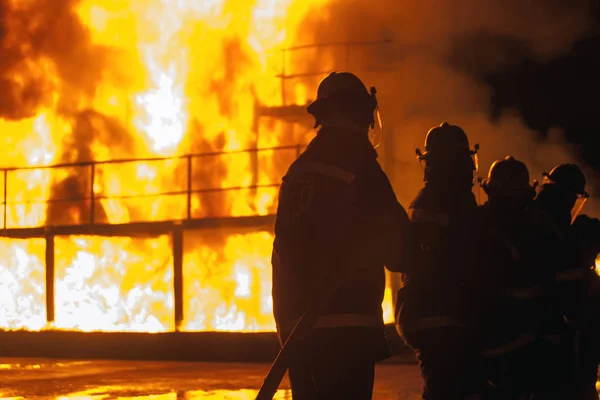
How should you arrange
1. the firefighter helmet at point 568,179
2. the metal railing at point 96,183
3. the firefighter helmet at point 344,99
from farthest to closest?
the metal railing at point 96,183 → the firefighter helmet at point 568,179 → the firefighter helmet at point 344,99

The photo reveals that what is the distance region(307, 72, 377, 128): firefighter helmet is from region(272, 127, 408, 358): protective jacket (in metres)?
0.18

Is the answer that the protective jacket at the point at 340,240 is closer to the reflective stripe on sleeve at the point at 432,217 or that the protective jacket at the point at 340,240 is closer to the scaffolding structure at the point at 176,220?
the reflective stripe on sleeve at the point at 432,217

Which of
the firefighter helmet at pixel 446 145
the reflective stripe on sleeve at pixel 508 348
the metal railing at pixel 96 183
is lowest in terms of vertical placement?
the reflective stripe on sleeve at pixel 508 348

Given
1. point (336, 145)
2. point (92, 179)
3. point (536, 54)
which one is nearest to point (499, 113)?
point (536, 54)

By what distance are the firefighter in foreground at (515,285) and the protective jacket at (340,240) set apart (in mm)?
1460

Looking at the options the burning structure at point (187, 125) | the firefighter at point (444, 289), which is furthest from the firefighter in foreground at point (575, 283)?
the burning structure at point (187, 125)

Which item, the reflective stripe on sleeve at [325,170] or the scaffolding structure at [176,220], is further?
the scaffolding structure at [176,220]

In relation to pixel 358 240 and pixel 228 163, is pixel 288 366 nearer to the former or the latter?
pixel 358 240

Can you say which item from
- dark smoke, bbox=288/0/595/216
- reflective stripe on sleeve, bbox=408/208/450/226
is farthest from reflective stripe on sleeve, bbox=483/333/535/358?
dark smoke, bbox=288/0/595/216

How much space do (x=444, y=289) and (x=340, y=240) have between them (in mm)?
1062

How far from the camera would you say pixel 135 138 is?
2361cm

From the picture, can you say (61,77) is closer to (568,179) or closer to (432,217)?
(568,179)

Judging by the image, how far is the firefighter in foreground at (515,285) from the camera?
256 inches

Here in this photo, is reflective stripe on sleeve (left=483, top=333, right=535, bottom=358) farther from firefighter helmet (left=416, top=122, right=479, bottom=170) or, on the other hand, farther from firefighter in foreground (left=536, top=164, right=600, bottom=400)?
firefighter helmet (left=416, top=122, right=479, bottom=170)
